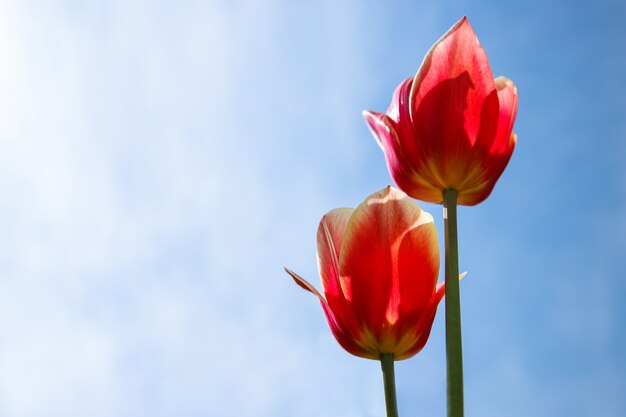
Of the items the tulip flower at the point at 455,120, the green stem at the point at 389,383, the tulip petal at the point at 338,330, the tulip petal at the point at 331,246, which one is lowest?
the green stem at the point at 389,383

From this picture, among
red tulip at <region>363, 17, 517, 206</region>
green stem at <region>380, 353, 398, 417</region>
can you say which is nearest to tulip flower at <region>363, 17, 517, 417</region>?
red tulip at <region>363, 17, 517, 206</region>

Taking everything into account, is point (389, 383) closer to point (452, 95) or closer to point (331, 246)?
point (331, 246)

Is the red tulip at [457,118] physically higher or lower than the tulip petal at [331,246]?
higher

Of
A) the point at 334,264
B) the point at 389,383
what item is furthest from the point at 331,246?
the point at 389,383

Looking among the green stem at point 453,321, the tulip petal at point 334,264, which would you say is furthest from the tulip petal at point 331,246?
the green stem at point 453,321

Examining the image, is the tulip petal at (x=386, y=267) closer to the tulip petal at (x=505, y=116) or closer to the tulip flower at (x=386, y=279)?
the tulip flower at (x=386, y=279)

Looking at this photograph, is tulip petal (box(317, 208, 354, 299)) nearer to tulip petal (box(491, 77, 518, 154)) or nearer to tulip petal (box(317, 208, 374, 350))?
tulip petal (box(317, 208, 374, 350))

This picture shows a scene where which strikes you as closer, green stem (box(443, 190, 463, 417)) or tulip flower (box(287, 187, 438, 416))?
green stem (box(443, 190, 463, 417))
